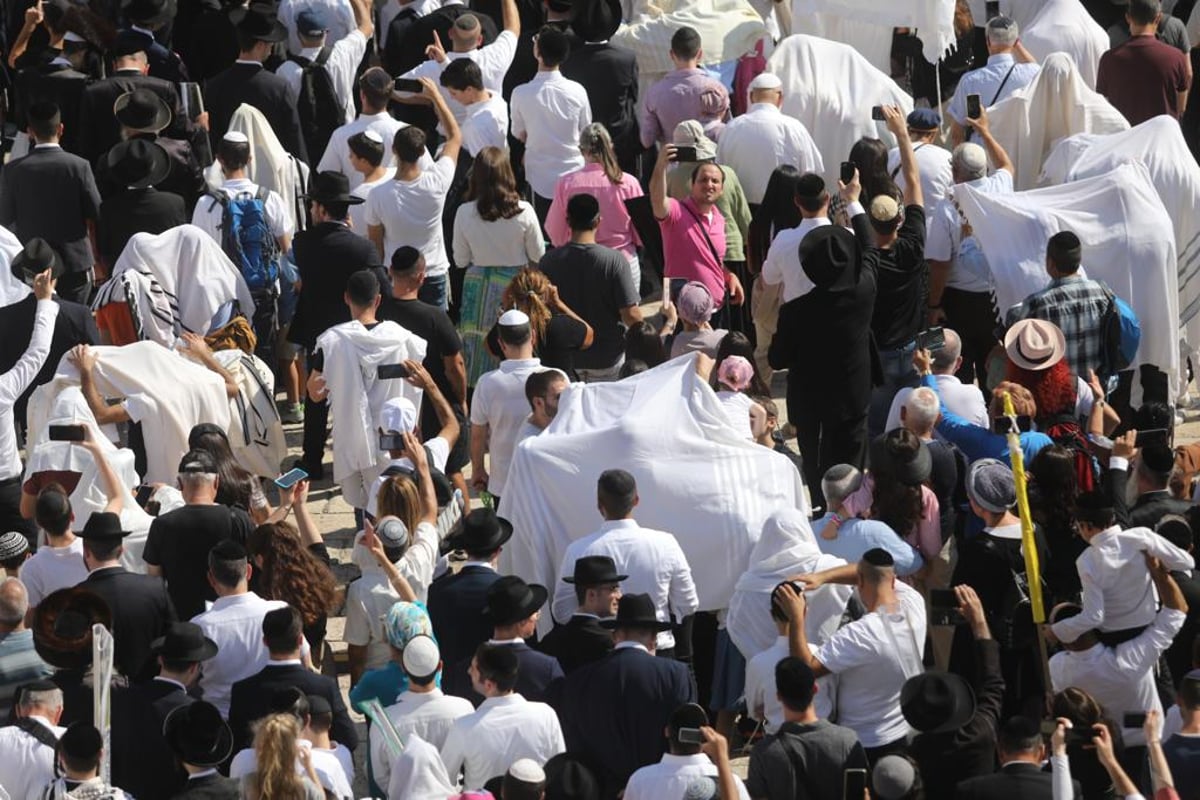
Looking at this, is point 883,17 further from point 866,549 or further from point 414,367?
point 866,549

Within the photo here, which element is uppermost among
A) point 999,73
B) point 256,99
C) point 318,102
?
point 999,73

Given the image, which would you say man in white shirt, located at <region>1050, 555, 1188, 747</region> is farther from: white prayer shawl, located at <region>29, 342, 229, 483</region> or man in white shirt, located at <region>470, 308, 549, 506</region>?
white prayer shawl, located at <region>29, 342, 229, 483</region>

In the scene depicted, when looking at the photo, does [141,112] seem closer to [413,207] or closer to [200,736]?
[413,207]

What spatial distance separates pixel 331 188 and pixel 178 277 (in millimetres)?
940

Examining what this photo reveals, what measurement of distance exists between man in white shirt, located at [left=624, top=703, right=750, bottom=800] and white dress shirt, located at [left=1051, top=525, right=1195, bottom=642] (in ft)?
6.51

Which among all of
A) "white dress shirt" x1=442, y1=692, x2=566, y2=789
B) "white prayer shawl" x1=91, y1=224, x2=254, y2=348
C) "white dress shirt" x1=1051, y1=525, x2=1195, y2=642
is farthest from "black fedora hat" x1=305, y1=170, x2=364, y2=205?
"white dress shirt" x1=1051, y1=525, x2=1195, y2=642

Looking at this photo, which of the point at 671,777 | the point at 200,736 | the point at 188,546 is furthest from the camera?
the point at 188,546

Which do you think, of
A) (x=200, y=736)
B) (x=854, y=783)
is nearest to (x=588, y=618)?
(x=854, y=783)

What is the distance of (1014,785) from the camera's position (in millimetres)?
9523

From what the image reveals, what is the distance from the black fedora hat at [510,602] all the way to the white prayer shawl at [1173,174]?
19.5 feet

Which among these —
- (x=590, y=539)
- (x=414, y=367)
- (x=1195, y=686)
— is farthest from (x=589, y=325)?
(x=1195, y=686)

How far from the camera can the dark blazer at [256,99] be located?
639 inches

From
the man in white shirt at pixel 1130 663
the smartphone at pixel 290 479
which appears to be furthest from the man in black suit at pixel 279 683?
the man in white shirt at pixel 1130 663

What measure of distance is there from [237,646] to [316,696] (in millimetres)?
636
